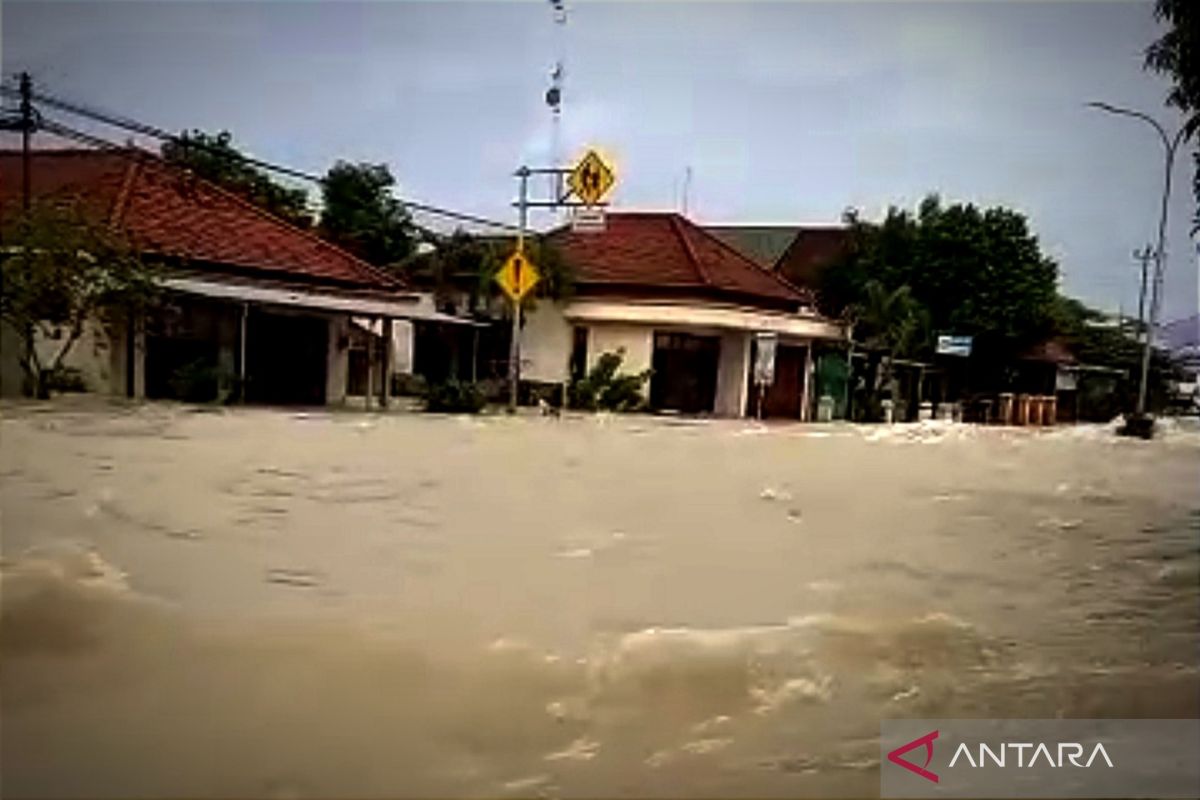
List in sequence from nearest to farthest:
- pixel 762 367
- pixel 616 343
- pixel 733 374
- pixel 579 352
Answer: pixel 579 352 → pixel 616 343 → pixel 733 374 → pixel 762 367

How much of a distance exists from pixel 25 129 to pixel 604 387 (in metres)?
1.71

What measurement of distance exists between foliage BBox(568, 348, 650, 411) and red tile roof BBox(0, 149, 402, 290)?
1.02m

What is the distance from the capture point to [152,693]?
159cm

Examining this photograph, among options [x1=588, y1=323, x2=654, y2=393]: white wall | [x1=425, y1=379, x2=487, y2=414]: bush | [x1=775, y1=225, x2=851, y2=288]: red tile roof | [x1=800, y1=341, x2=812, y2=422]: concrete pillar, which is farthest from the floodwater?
[x1=800, y1=341, x2=812, y2=422]: concrete pillar

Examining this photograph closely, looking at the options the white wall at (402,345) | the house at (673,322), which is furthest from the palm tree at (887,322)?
the white wall at (402,345)

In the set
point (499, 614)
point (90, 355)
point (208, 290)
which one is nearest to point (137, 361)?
point (90, 355)

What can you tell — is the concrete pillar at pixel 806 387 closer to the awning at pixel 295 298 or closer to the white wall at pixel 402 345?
the white wall at pixel 402 345

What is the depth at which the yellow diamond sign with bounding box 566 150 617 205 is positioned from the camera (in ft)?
6.48

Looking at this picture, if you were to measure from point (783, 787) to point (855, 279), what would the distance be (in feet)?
4.79

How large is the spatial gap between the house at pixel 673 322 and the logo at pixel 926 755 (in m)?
0.98

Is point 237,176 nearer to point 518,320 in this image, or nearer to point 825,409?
point 518,320

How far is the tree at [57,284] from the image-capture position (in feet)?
4.51

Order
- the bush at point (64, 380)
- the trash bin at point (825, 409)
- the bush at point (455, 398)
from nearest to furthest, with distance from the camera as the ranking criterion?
the bush at point (64, 380)
the bush at point (455, 398)
the trash bin at point (825, 409)

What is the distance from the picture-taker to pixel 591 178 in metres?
2.01
